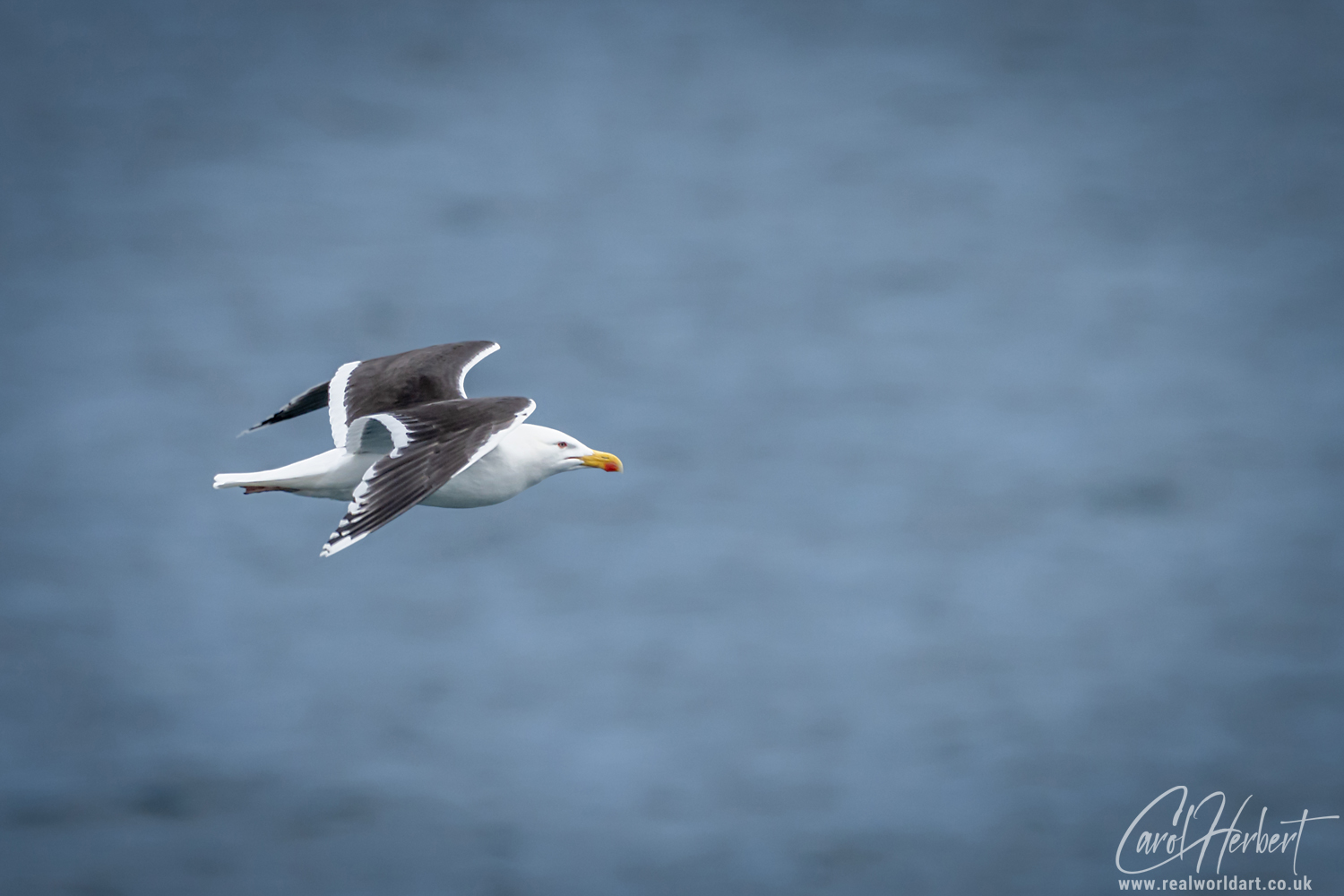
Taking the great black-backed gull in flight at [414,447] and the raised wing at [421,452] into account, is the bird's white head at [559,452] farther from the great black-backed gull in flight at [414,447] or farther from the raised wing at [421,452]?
the raised wing at [421,452]

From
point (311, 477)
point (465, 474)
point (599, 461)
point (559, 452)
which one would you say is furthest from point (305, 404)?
point (599, 461)

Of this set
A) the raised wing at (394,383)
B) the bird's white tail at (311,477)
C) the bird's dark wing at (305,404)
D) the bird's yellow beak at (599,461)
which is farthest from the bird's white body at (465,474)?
the bird's dark wing at (305,404)

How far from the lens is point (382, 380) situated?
12.6 m

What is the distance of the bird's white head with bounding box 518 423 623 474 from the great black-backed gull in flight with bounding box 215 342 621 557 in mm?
11

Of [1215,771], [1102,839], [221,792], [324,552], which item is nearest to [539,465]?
[324,552]

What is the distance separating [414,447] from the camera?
10.4 m

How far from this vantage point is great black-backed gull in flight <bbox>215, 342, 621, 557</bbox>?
32.8 ft

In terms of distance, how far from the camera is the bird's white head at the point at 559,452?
11.9 m

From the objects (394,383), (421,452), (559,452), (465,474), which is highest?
(394,383)

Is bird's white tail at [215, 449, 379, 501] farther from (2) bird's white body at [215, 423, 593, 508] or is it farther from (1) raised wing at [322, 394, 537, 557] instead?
(1) raised wing at [322, 394, 537, 557]

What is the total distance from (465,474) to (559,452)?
36.9 inches

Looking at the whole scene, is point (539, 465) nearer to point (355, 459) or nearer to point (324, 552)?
point (355, 459)

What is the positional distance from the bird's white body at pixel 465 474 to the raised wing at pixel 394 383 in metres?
0.26

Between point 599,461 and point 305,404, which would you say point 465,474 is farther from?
point 305,404
